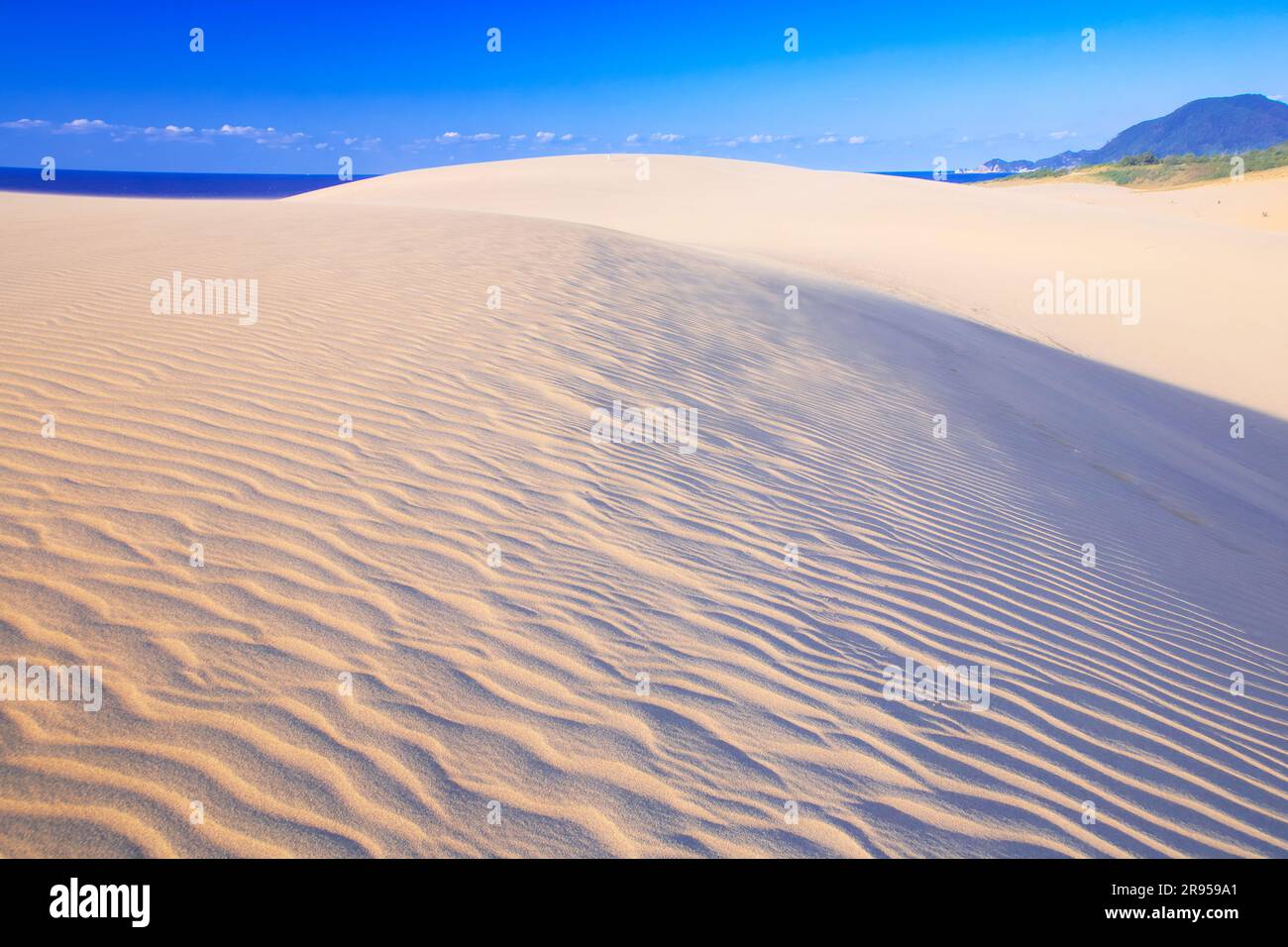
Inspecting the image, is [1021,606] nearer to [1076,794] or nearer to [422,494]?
[1076,794]

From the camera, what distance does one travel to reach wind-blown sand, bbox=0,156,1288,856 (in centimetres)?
256

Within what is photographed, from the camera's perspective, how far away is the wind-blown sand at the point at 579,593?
2559 mm

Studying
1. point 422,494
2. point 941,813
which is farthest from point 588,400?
point 941,813

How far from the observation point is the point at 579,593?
11.8 feet
